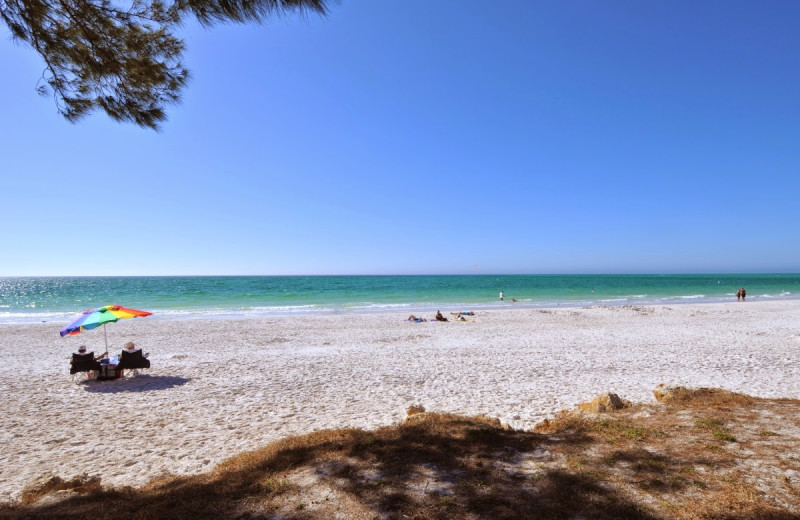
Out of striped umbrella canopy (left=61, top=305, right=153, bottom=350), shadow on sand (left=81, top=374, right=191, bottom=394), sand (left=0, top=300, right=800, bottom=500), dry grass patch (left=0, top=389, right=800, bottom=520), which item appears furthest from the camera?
striped umbrella canopy (left=61, top=305, right=153, bottom=350)

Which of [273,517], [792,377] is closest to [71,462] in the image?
[273,517]

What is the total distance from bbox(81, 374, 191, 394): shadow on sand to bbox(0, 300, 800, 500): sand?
65mm

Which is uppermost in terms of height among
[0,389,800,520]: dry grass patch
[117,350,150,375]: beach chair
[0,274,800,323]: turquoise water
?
[0,389,800,520]: dry grass patch

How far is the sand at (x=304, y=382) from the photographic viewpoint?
6.20 meters

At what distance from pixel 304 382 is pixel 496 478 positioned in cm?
685

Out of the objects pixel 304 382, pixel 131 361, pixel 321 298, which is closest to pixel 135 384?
pixel 131 361

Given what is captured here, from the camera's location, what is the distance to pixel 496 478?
3781 mm

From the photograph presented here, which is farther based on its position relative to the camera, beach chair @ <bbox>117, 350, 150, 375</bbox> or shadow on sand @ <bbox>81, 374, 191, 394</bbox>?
beach chair @ <bbox>117, 350, 150, 375</bbox>

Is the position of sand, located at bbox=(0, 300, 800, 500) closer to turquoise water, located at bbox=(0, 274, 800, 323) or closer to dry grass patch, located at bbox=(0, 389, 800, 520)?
dry grass patch, located at bbox=(0, 389, 800, 520)

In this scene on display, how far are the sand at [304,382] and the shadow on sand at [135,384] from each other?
7 centimetres

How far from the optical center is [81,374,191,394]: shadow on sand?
30.4ft

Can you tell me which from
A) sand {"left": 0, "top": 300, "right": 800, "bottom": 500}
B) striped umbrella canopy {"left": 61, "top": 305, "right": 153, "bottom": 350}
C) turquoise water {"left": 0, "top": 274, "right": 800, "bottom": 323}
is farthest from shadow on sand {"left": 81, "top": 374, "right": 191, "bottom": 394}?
turquoise water {"left": 0, "top": 274, "right": 800, "bottom": 323}

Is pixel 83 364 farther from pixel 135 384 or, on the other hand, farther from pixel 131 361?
pixel 135 384

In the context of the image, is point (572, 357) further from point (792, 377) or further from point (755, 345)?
point (755, 345)
